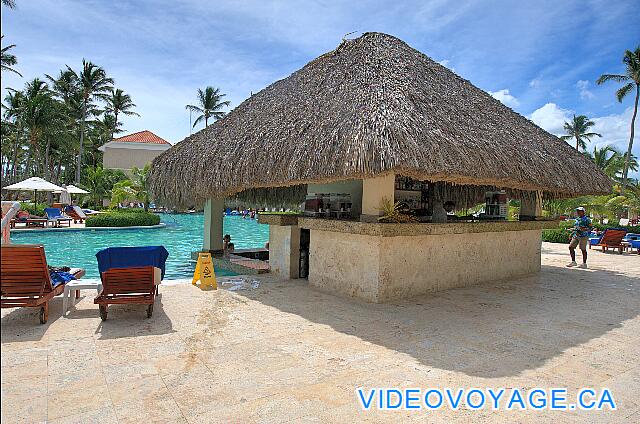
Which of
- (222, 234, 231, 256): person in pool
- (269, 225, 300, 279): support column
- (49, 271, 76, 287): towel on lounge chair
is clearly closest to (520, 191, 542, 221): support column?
(269, 225, 300, 279): support column

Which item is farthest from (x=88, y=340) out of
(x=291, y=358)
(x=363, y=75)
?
(x=363, y=75)

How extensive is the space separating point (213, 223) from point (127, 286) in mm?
5858

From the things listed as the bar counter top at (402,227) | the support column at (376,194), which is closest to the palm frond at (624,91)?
the bar counter top at (402,227)

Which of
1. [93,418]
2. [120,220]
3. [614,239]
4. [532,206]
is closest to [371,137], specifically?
[93,418]

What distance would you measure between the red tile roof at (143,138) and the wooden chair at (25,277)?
132 ft

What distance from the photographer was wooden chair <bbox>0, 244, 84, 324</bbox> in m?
4.93

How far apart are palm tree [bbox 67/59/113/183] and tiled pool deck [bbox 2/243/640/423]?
117 feet

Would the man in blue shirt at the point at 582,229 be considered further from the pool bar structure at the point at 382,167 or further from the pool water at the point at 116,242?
the pool water at the point at 116,242

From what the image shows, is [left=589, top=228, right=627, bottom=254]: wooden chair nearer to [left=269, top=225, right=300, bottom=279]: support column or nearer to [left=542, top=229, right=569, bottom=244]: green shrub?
[left=542, top=229, right=569, bottom=244]: green shrub

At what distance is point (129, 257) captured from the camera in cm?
605

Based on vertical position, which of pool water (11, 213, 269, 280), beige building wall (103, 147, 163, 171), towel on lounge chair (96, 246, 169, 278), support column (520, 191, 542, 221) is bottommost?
pool water (11, 213, 269, 280)

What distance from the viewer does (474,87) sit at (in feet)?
32.3

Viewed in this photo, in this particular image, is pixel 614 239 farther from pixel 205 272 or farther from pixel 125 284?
pixel 125 284

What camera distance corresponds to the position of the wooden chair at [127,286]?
5.21m
